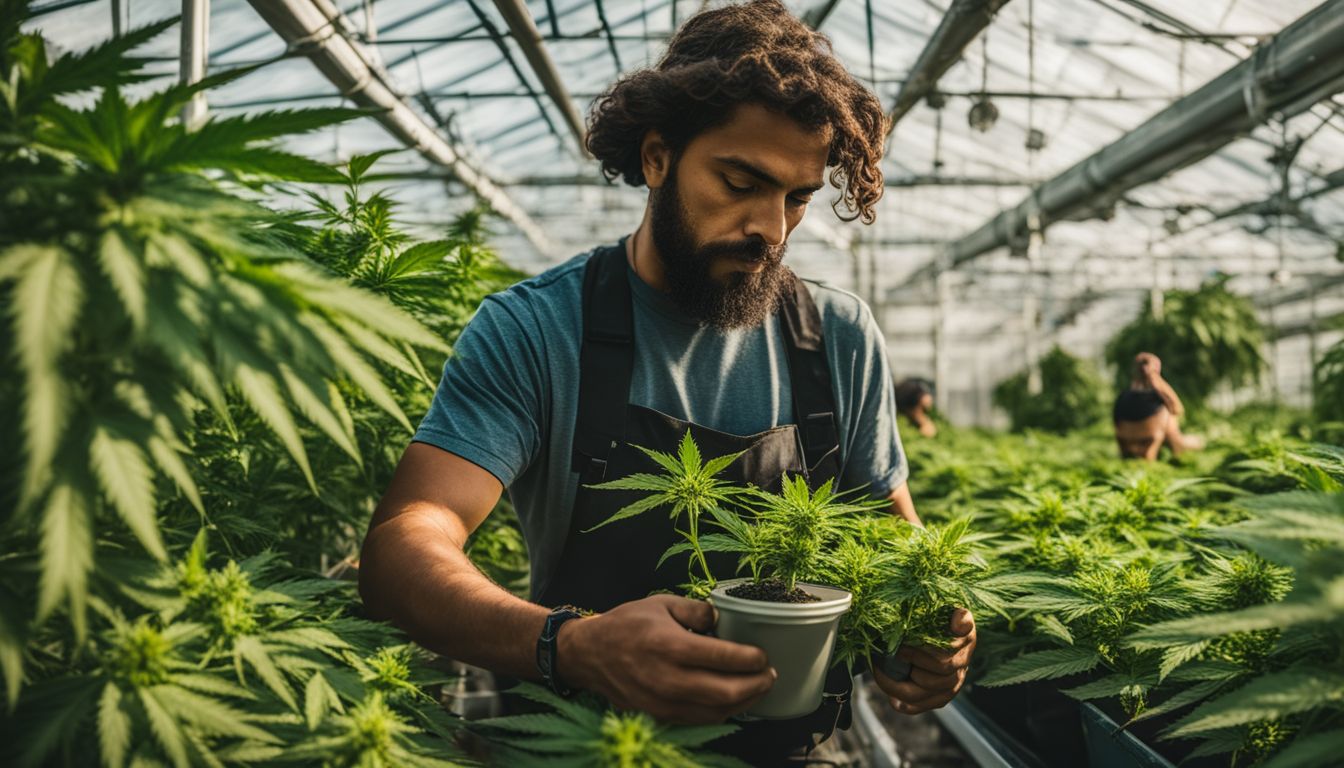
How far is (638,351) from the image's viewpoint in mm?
1527

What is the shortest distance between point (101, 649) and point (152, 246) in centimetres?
36

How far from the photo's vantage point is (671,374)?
1508mm

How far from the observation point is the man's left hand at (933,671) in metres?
1.00

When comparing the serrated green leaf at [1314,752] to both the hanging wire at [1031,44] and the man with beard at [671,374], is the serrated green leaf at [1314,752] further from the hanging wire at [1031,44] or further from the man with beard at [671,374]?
the hanging wire at [1031,44]

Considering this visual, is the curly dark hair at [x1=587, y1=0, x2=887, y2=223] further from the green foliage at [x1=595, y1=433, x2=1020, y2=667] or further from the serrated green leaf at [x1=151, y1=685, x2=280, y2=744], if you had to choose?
the serrated green leaf at [x1=151, y1=685, x2=280, y2=744]

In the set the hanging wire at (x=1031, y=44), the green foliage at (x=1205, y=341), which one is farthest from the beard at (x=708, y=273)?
the green foliage at (x=1205, y=341)

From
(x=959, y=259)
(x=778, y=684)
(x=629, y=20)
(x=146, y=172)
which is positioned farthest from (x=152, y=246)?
(x=959, y=259)

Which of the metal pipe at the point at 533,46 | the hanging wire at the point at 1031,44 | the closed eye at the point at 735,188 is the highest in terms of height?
the hanging wire at the point at 1031,44

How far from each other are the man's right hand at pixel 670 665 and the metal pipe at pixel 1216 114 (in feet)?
16.3

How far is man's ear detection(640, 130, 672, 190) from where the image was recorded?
4.81ft

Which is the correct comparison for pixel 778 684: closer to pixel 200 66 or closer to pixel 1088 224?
pixel 200 66

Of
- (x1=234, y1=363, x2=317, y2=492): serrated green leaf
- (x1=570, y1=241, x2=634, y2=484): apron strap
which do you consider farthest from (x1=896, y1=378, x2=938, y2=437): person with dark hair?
(x1=234, y1=363, x2=317, y2=492): serrated green leaf

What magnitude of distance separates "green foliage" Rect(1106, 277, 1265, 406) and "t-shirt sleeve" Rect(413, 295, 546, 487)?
6.69 metres

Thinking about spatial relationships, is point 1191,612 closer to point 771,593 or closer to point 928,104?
point 771,593
